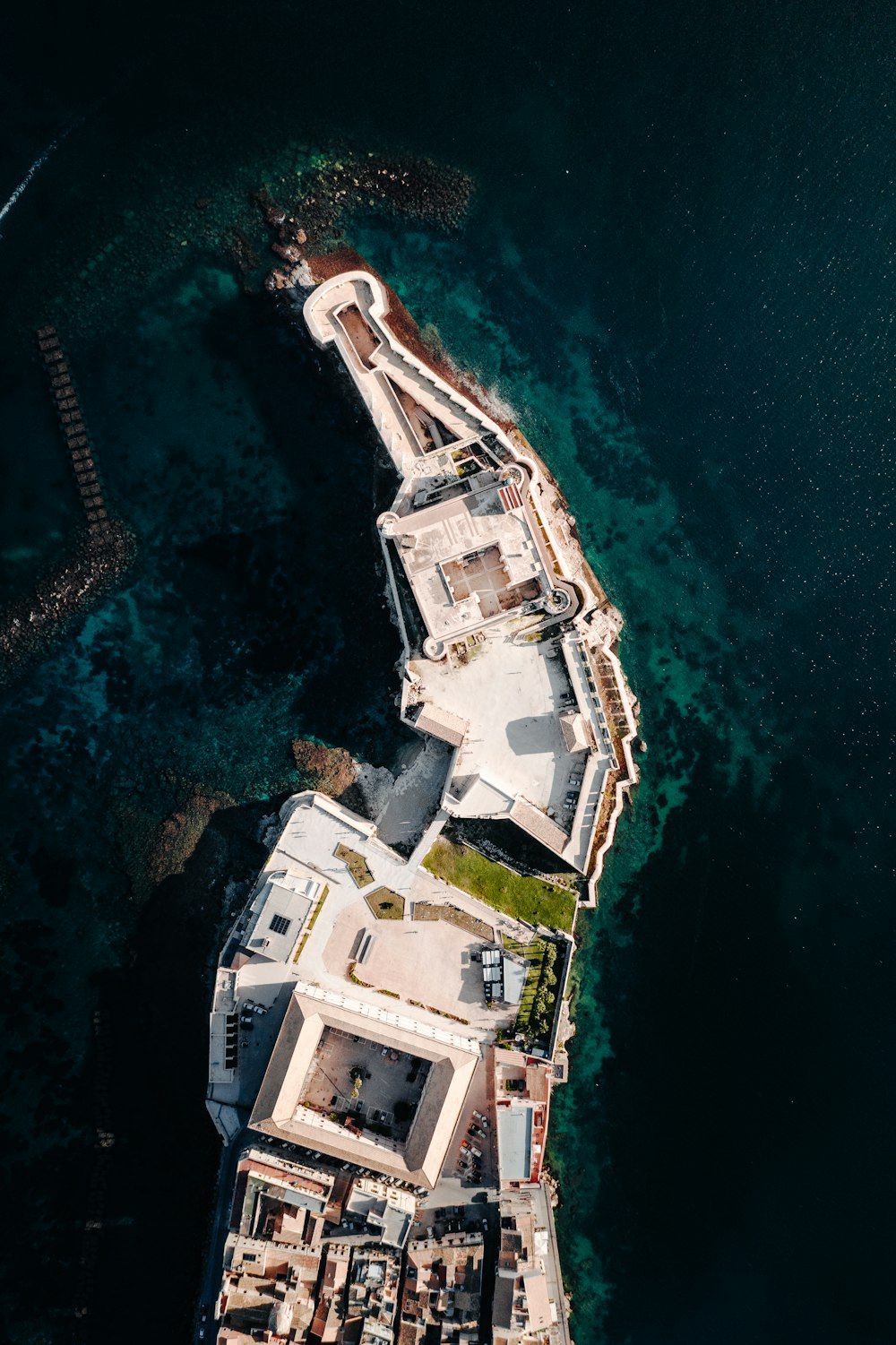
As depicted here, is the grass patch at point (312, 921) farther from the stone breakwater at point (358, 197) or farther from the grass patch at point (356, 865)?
the stone breakwater at point (358, 197)

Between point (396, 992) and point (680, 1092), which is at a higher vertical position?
point (396, 992)

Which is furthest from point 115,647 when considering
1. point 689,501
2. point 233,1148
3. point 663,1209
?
point 663,1209

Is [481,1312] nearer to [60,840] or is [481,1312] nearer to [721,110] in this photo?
[60,840]

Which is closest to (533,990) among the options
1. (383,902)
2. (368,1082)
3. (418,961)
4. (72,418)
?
(418,961)

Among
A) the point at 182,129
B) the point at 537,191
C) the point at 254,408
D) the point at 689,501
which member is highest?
the point at 182,129

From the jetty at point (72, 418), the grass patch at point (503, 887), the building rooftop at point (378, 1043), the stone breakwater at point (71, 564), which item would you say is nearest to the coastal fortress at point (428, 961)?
the building rooftop at point (378, 1043)

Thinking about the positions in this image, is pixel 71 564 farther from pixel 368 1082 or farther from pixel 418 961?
pixel 368 1082

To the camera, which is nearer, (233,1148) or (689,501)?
(233,1148)

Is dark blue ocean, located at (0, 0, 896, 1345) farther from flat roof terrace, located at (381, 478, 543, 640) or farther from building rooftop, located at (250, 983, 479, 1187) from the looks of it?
building rooftop, located at (250, 983, 479, 1187)
